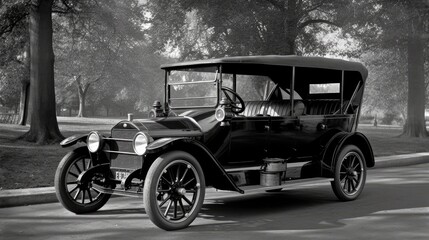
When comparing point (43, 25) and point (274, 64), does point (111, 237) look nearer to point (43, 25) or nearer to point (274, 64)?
point (274, 64)

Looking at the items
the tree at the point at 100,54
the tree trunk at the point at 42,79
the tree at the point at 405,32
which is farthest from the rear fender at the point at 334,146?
the tree at the point at 100,54

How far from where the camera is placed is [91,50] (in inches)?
1433

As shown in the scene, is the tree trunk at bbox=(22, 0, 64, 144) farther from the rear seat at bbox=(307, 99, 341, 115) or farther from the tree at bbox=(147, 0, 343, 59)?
the rear seat at bbox=(307, 99, 341, 115)

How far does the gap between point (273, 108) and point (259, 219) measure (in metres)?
2.17

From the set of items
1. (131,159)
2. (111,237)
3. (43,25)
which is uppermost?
(43,25)

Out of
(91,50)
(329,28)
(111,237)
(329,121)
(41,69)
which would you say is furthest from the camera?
(91,50)

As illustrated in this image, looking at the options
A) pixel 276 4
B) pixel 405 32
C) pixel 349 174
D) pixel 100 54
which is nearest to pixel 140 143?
pixel 349 174

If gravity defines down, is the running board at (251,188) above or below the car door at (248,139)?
below

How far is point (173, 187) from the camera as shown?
6.20m

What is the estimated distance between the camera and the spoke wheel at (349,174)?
809 centimetres

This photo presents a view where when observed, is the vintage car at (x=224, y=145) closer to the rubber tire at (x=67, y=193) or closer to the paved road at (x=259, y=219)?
the rubber tire at (x=67, y=193)

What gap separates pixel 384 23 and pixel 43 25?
14.9 meters

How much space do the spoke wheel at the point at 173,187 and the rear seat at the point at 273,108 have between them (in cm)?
201

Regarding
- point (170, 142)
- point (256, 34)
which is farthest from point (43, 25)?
point (170, 142)
